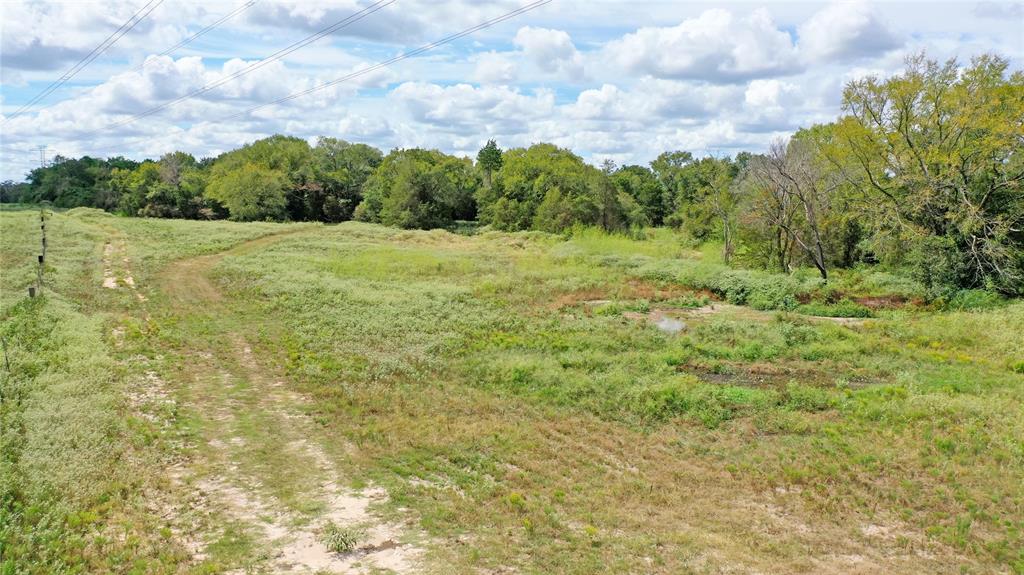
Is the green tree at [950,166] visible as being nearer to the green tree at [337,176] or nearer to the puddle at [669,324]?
the puddle at [669,324]

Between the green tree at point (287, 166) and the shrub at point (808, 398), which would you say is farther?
the green tree at point (287, 166)

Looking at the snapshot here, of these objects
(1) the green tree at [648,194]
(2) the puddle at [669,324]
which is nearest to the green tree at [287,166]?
(1) the green tree at [648,194]

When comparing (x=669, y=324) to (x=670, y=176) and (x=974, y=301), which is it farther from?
(x=670, y=176)

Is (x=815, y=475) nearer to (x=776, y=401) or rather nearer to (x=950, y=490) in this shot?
(x=950, y=490)

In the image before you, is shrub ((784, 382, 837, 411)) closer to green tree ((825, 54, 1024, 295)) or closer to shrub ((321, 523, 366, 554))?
shrub ((321, 523, 366, 554))

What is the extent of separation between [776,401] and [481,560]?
10.1m

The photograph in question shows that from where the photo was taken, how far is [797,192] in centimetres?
3544

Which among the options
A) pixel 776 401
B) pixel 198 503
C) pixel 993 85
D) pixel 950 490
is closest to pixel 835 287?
pixel 993 85

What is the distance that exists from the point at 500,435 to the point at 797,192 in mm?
29319

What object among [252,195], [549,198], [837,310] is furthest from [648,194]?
[837,310]

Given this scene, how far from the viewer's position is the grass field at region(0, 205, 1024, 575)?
9.23 meters

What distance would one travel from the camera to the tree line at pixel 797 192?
1112 inches

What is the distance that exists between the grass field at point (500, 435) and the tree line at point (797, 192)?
17.8ft

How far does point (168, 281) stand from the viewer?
101 feet
